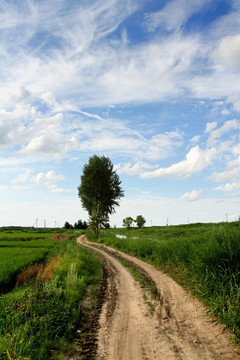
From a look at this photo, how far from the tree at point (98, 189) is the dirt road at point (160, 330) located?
32215 mm

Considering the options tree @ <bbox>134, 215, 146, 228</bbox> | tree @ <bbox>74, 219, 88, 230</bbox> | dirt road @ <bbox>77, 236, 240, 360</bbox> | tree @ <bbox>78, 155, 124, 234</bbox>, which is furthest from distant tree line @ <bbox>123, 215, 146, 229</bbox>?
dirt road @ <bbox>77, 236, 240, 360</bbox>

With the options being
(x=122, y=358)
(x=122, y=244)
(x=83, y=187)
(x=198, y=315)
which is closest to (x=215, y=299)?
(x=198, y=315)

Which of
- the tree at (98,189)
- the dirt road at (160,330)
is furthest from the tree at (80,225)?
the dirt road at (160,330)

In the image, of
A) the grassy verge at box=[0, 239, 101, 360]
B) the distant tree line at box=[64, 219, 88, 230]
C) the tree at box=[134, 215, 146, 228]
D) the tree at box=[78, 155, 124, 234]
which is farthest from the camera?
the distant tree line at box=[64, 219, 88, 230]

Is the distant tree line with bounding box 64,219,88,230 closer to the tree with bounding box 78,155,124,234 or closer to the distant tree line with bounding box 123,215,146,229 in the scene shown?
the distant tree line with bounding box 123,215,146,229

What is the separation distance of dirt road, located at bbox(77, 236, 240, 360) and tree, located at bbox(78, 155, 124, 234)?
3221 cm

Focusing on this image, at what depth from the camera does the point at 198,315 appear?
6.00 meters

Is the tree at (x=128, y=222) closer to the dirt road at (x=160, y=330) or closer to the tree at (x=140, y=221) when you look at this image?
the tree at (x=140, y=221)

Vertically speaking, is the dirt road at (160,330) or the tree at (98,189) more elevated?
the tree at (98,189)

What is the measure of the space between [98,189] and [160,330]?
35.5 m

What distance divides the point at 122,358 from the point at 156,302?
316 centimetres

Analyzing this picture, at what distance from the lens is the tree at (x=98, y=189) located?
3997 centimetres

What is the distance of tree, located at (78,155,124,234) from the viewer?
1574 inches

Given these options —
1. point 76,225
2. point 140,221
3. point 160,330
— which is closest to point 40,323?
point 160,330
